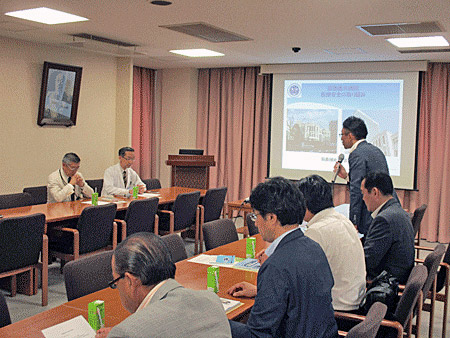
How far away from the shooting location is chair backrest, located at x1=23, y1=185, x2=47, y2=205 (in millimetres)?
6230

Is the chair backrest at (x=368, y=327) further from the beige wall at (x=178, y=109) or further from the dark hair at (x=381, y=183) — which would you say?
the beige wall at (x=178, y=109)

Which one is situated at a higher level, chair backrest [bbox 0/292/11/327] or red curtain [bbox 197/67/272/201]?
red curtain [bbox 197/67/272/201]

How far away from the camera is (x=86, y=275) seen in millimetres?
2875

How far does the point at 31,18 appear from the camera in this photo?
18.1 ft

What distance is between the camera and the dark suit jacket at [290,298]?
6.86 feet

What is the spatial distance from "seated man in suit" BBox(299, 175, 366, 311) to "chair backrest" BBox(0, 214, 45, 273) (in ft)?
7.97

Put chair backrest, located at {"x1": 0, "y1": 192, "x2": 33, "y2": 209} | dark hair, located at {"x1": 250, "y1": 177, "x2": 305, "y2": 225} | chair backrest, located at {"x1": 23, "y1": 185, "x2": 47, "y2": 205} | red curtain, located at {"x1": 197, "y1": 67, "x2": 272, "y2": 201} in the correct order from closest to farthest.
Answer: dark hair, located at {"x1": 250, "y1": 177, "x2": 305, "y2": 225} → chair backrest, located at {"x1": 0, "y1": 192, "x2": 33, "y2": 209} → chair backrest, located at {"x1": 23, "y1": 185, "x2": 47, "y2": 205} → red curtain, located at {"x1": 197, "y1": 67, "x2": 272, "y2": 201}

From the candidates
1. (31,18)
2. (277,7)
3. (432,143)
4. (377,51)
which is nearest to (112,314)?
(277,7)

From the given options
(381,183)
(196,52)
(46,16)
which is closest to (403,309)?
(381,183)

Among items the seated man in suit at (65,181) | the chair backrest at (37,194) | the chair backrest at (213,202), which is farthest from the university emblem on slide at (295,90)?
the chair backrest at (37,194)

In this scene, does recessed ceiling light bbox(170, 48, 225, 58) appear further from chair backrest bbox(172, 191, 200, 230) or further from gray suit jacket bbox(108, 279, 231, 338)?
gray suit jacket bbox(108, 279, 231, 338)

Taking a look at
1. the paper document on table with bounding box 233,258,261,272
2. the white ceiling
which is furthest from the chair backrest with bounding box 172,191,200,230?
the paper document on table with bounding box 233,258,261,272

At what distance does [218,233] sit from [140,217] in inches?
61.4

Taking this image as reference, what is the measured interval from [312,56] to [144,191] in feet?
11.1
